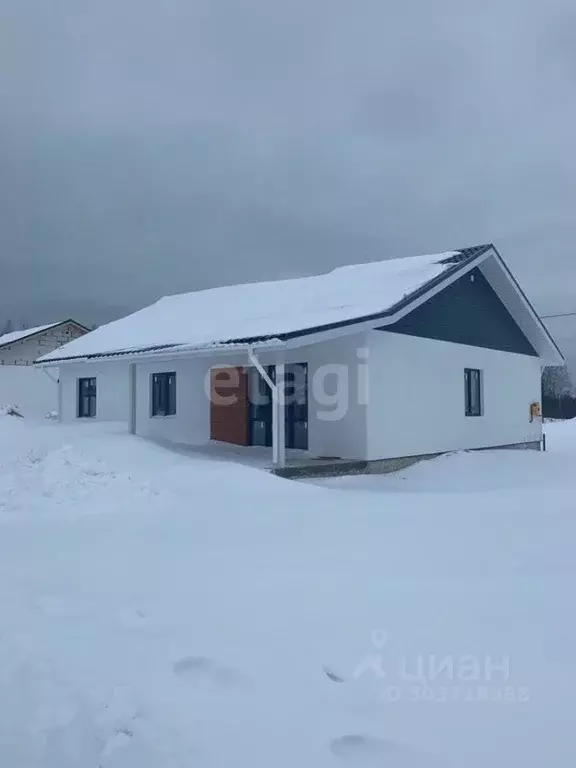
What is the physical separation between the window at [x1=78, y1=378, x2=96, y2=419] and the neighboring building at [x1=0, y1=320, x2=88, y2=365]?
62.0 ft

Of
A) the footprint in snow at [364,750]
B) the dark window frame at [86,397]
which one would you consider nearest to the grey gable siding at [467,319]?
the dark window frame at [86,397]

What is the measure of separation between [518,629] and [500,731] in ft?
4.43

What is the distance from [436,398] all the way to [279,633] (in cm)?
1211

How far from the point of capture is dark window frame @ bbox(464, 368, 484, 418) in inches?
695

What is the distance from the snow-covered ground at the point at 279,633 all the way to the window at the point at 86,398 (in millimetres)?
11755

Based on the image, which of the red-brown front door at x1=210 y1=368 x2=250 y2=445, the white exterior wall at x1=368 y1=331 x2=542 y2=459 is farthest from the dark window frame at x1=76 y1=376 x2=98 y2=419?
the white exterior wall at x1=368 y1=331 x2=542 y2=459

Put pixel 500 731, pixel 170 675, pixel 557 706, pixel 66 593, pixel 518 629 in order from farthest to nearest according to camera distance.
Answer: pixel 66 593
pixel 518 629
pixel 170 675
pixel 557 706
pixel 500 731

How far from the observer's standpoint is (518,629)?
4.56 meters

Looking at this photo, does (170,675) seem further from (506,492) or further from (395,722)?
(506,492)

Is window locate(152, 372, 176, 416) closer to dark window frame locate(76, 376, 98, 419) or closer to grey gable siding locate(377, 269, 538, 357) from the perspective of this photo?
dark window frame locate(76, 376, 98, 419)

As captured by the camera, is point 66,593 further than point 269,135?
No

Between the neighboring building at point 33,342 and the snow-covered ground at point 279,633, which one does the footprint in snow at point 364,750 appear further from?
the neighboring building at point 33,342

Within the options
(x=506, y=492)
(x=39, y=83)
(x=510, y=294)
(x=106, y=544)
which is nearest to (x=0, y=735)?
(x=106, y=544)

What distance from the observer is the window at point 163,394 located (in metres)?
17.5
